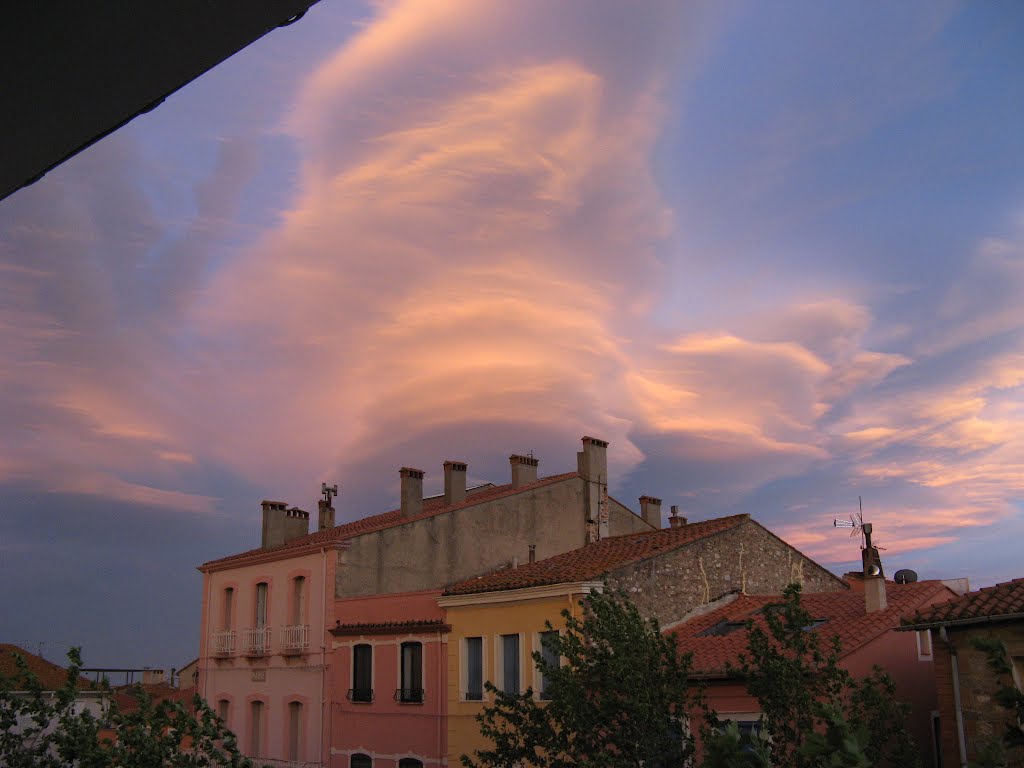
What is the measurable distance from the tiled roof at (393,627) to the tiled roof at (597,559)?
0.88m

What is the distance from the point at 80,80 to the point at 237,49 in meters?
0.34

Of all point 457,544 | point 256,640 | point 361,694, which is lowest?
point 361,694

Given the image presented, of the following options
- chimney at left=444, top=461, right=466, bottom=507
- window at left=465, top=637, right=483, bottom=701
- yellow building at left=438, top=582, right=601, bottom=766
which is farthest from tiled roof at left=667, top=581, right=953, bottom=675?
chimney at left=444, top=461, right=466, bottom=507

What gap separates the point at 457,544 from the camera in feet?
98.3

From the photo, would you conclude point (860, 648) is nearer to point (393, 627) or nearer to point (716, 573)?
point (716, 573)

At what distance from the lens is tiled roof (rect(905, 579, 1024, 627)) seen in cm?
1469

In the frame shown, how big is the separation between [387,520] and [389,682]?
9.05 meters

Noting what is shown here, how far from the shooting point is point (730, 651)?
19.5 metres

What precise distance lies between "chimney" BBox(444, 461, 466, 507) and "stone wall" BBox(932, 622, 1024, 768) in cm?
1901

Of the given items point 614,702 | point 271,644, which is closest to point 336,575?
point 271,644

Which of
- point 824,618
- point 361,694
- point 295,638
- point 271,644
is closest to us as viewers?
point 824,618

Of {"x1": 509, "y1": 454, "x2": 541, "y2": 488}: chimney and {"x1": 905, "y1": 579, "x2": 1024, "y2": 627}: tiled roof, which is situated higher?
{"x1": 509, "y1": 454, "x2": 541, "y2": 488}: chimney

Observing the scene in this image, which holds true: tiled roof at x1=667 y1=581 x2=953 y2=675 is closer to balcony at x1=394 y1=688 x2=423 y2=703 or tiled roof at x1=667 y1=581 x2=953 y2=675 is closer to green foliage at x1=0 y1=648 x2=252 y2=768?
balcony at x1=394 y1=688 x2=423 y2=703

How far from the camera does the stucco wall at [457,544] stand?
96.0 feet
